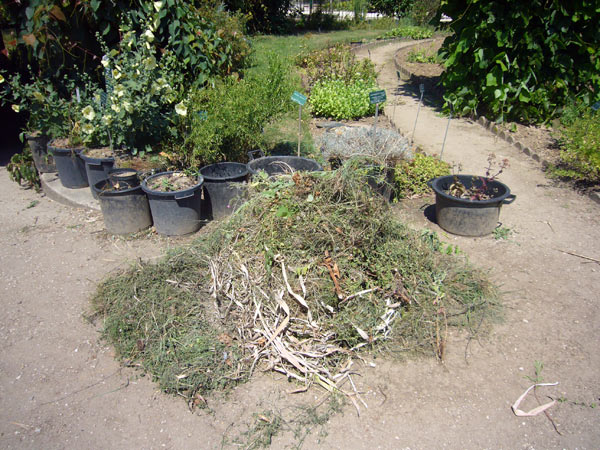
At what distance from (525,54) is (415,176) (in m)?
3.28

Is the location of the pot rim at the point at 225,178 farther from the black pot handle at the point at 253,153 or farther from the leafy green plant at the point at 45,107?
the leafy green plant at the point at 45,107

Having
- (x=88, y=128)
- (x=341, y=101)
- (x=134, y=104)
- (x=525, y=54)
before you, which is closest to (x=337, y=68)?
(x=341, y=101)

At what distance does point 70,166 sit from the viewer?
529 centimetres

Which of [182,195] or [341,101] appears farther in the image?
[341,101]

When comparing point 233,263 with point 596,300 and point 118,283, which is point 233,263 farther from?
point 596,300

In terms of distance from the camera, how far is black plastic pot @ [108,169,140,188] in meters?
4.42

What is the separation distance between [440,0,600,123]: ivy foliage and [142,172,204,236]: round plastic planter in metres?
5.14

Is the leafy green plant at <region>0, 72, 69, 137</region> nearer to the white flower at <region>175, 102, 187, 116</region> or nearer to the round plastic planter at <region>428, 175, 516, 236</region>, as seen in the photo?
the white flower at <region>175, 102, 187, 116</region>

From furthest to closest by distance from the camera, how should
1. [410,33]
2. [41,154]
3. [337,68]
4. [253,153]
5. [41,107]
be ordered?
[410,33] → [337,68] → [41,154] → [41,107] → [253,153]

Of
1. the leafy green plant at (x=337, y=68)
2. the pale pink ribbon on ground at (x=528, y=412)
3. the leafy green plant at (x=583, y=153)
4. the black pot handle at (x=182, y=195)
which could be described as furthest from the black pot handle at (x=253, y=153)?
the leafy green plant at (x=337, y=68)

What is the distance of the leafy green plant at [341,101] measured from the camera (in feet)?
25.5

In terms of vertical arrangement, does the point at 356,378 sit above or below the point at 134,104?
below

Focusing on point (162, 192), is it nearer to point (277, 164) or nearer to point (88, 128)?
point (277, 164)

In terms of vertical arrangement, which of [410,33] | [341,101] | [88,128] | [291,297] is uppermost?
[410,33]
